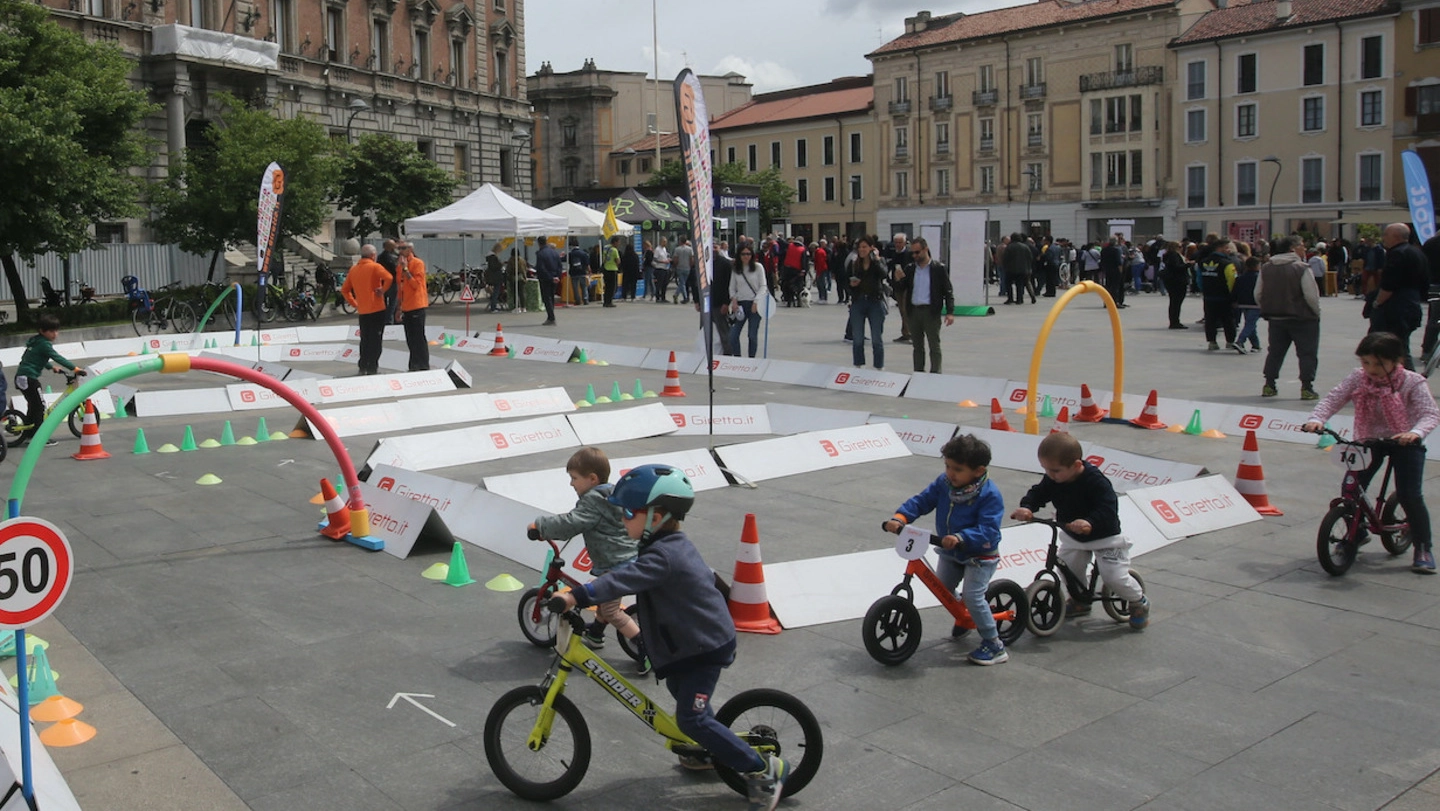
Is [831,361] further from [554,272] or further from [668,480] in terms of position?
[668,480]

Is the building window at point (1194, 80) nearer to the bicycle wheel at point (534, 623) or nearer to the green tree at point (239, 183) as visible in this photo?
the green tree at point (239, 183)

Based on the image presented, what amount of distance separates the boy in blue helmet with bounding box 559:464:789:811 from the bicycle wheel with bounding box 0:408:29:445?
34.7ft

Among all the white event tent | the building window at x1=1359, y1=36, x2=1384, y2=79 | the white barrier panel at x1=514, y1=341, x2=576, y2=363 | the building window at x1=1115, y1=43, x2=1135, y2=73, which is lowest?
the white barrier panel at x1=514, y1=341, x2=576, y2=363

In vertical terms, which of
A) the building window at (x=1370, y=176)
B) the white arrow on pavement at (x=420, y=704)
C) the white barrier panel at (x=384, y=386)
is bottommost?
the white arrow on pavement at (x=420, y=704)

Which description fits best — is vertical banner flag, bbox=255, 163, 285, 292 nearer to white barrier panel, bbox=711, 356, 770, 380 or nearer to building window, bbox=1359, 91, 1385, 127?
white barrier panel, bbox=711, 356, 770, 380

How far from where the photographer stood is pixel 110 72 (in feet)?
88.9

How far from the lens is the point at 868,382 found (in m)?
16.0

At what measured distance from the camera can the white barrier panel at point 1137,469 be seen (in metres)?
9.91

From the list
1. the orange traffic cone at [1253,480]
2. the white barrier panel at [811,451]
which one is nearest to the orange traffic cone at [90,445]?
the white barrier panel at [811,451]

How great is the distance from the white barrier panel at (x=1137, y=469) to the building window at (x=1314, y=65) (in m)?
59.4

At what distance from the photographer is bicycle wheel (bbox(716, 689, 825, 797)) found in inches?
181

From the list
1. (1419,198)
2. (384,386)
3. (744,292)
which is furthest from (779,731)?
(744,292)

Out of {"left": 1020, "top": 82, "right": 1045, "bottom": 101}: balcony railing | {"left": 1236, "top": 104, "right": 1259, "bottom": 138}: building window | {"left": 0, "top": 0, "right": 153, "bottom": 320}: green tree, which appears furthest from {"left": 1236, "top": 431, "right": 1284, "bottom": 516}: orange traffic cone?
{"left": 1020, "top": 82, "right": 1045, "bottom": 101}: balcony railing

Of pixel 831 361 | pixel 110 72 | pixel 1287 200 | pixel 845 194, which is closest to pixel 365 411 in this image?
pixel 831 361
